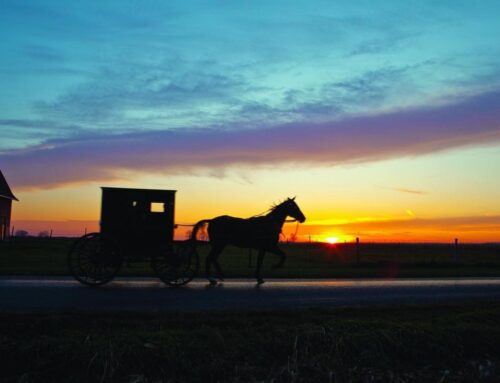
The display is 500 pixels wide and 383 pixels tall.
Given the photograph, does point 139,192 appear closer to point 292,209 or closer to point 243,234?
point 243,234

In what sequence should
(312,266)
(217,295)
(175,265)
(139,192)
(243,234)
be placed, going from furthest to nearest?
(312,266) → (243,234) → (175,265) → (139,192) → (217,295)

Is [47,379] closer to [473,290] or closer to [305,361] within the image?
[305,361]

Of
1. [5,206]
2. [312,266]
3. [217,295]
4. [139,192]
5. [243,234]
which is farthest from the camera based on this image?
[5,206]

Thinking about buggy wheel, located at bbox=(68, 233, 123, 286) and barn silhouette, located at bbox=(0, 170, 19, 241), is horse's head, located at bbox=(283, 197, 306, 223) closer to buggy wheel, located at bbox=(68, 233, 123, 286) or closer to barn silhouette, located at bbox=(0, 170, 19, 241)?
buggy wheel, located at bbox=(68, 233, 123, 286)

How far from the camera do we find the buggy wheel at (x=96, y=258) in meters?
14.8

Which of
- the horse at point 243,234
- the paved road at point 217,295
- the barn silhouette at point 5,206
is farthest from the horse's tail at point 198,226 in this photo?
the barn silhouette at point 5,206

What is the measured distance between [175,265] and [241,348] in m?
7.48

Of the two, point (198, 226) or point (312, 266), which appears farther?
point (312, 266)

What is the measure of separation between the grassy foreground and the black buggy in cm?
507

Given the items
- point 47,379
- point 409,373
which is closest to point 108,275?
point 47,379

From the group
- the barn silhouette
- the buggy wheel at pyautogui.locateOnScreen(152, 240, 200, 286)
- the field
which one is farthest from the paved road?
the barn silhouette

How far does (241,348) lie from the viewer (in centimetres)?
837

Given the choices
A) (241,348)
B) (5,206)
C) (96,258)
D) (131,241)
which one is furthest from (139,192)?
(5,206)

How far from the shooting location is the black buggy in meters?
14.9
